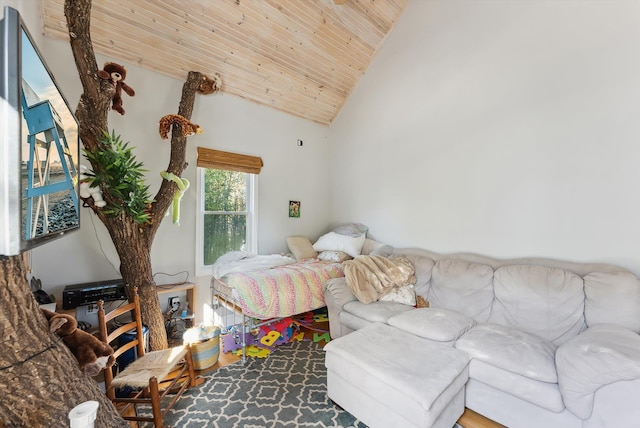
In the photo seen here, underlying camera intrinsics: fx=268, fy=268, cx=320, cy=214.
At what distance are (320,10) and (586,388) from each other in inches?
148

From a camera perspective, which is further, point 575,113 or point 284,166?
point 284,166

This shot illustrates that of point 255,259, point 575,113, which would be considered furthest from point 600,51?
point 255,259

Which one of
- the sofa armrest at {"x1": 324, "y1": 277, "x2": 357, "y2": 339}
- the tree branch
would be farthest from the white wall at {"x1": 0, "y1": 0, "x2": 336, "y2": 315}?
the sofa armrest at {"x1": 324, "y1": 277, "x2": 357, "y2": 339}

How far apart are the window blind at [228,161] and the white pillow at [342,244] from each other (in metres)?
1.32

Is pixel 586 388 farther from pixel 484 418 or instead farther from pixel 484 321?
pixel 484 321

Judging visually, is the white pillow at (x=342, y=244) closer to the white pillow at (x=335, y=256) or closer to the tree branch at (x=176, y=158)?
the white pillow at (x=335, y=256)

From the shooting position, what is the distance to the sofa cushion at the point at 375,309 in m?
2.37

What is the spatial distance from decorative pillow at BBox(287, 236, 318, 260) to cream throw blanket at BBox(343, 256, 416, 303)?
41.8 inches

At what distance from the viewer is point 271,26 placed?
9.53ft

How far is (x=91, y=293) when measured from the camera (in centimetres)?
217

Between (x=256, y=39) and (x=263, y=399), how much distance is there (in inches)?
136

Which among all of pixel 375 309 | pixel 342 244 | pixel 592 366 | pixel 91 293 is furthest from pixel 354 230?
pixel 91 293

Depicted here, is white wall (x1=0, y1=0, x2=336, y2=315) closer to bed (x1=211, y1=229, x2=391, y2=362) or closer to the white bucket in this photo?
bed (x1=211, y1=229, x2=391, y2=362)

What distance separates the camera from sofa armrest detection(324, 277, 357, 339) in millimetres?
2643
